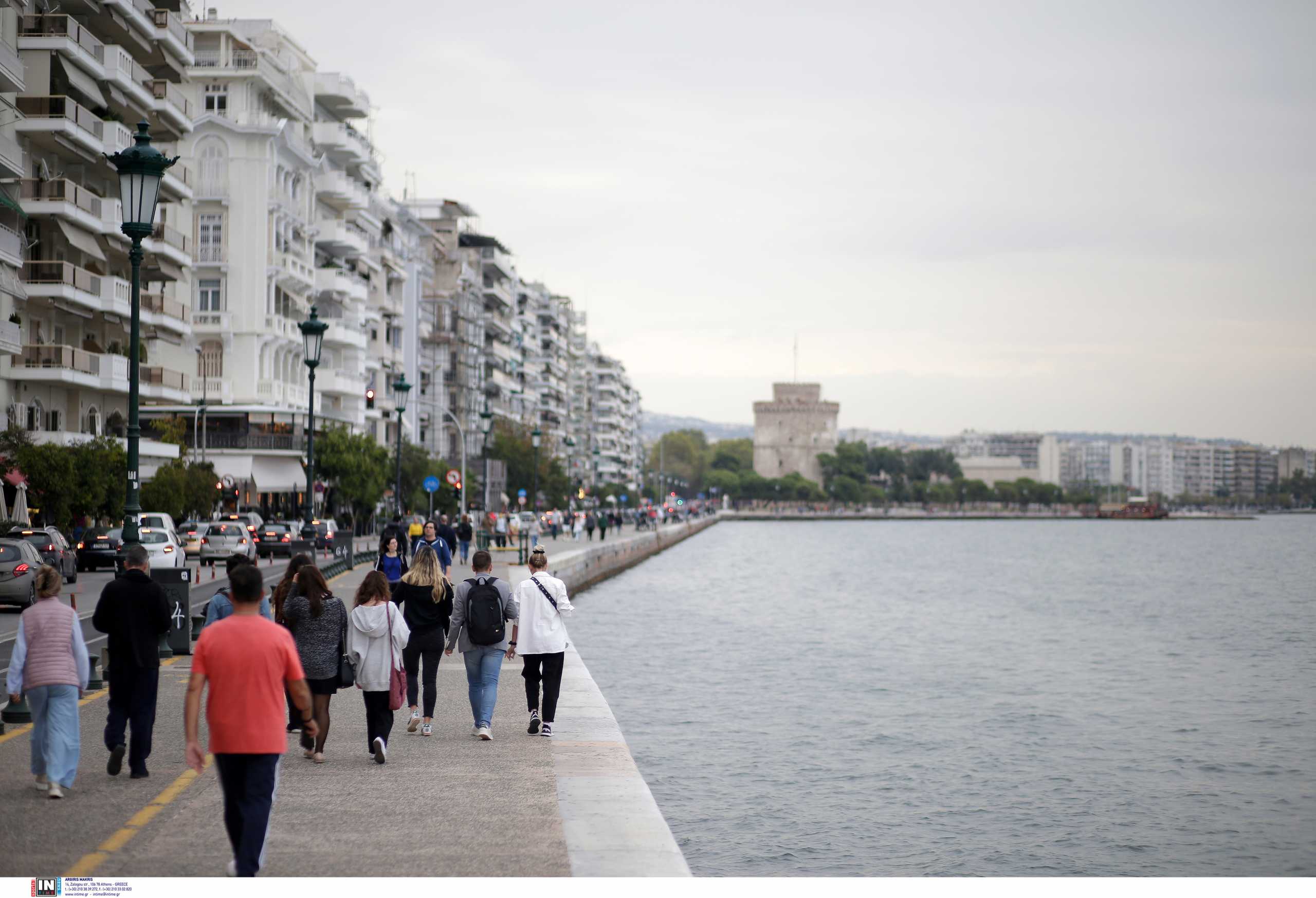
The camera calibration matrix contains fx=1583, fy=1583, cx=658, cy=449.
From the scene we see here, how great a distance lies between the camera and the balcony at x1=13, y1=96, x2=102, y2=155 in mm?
45625

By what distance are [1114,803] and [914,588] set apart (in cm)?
4993

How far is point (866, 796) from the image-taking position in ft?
64.6

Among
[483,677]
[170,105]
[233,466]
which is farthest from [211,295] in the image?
[483,677]

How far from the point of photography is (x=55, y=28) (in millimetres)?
47094

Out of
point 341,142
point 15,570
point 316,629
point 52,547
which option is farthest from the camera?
point 341,142

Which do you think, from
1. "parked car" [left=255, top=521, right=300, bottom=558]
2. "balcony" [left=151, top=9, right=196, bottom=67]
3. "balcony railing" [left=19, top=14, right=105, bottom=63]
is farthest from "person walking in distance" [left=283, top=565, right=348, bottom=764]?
"balcony" [left=151, top=9, right=196, bottom=67]

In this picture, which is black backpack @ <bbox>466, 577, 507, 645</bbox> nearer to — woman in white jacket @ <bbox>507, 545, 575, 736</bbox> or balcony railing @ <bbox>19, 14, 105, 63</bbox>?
woman in white jacket @ <bbox>507, 545, 575, 736</bbox>

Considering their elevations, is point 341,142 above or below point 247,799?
above

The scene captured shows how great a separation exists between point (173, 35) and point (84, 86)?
25.5 feet

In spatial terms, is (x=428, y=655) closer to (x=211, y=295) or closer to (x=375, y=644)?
(x=375, y=644)

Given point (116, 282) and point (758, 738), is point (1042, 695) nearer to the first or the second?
point (758, 738)

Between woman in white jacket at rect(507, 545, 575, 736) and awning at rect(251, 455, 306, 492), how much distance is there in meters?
52.2

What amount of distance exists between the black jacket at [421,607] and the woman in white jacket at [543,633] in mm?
641
